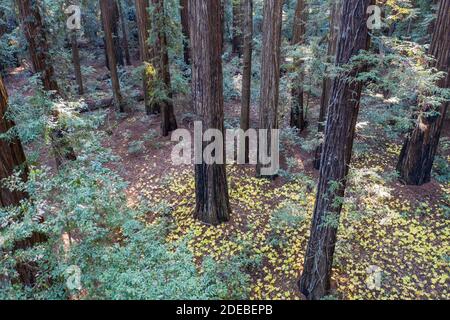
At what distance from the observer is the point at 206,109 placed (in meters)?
6.16

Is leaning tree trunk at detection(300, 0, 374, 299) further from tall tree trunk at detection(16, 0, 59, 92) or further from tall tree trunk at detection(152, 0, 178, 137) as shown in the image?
tall tree trunk at detection(152, 0, 178, 137)

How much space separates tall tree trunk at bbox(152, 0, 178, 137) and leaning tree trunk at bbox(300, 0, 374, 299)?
726 centimetres

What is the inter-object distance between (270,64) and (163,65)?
4365mm

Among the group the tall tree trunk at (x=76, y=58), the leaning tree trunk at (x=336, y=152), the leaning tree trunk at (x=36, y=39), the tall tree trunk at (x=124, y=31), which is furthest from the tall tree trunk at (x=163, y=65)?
the tall tree trunk at (x=124, y=31)

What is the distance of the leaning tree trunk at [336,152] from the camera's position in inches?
146

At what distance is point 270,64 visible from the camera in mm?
7543

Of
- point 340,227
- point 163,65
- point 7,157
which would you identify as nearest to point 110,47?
point 163,65

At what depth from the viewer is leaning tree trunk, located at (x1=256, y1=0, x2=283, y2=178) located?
23.2ft

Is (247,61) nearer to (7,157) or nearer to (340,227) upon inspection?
(340,227)

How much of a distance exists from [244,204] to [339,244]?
2.52 m

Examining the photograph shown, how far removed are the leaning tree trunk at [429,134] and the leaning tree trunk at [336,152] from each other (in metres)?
3.84

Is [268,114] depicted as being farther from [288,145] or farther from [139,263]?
[139,263]

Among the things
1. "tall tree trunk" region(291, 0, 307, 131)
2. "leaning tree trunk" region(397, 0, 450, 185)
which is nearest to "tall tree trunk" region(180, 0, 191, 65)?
"tall tree trunk" region(291, 0, 307, 131)
